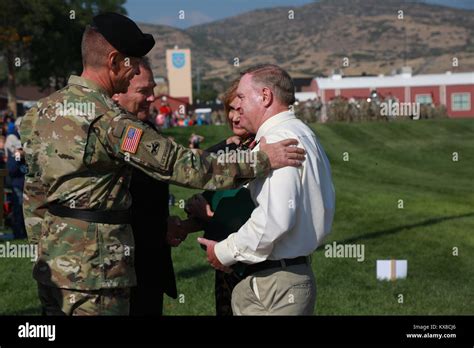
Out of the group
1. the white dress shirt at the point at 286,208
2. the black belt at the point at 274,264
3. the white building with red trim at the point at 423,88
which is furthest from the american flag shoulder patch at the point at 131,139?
the white building with red trim at the point at 423,88

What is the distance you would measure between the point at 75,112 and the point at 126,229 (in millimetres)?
597

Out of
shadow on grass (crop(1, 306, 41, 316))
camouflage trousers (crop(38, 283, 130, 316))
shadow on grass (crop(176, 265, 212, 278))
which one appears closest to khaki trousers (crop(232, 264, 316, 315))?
camouflage trousers (crop(38, 283, 130, 316))

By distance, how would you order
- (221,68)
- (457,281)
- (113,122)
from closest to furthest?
(113,122) → (457,281) → (221,68)

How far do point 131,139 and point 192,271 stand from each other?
6611 millimetres

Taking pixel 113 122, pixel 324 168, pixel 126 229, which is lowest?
pixel 126 229

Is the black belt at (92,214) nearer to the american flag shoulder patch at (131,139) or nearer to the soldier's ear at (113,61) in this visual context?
the american flag shoulder patch at (131,139)

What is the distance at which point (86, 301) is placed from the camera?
369 centimetres

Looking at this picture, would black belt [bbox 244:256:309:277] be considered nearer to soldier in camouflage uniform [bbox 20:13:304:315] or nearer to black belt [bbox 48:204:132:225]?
soldier in camouflage uniform [bbox 20:13:304:315]

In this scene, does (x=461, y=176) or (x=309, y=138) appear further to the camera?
(x=461, y=176)

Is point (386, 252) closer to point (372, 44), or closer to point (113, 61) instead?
point (113, 61)

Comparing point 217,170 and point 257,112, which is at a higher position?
point 257,112

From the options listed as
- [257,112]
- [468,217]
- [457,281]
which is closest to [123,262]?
[257,112]

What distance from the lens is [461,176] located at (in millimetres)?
23484
